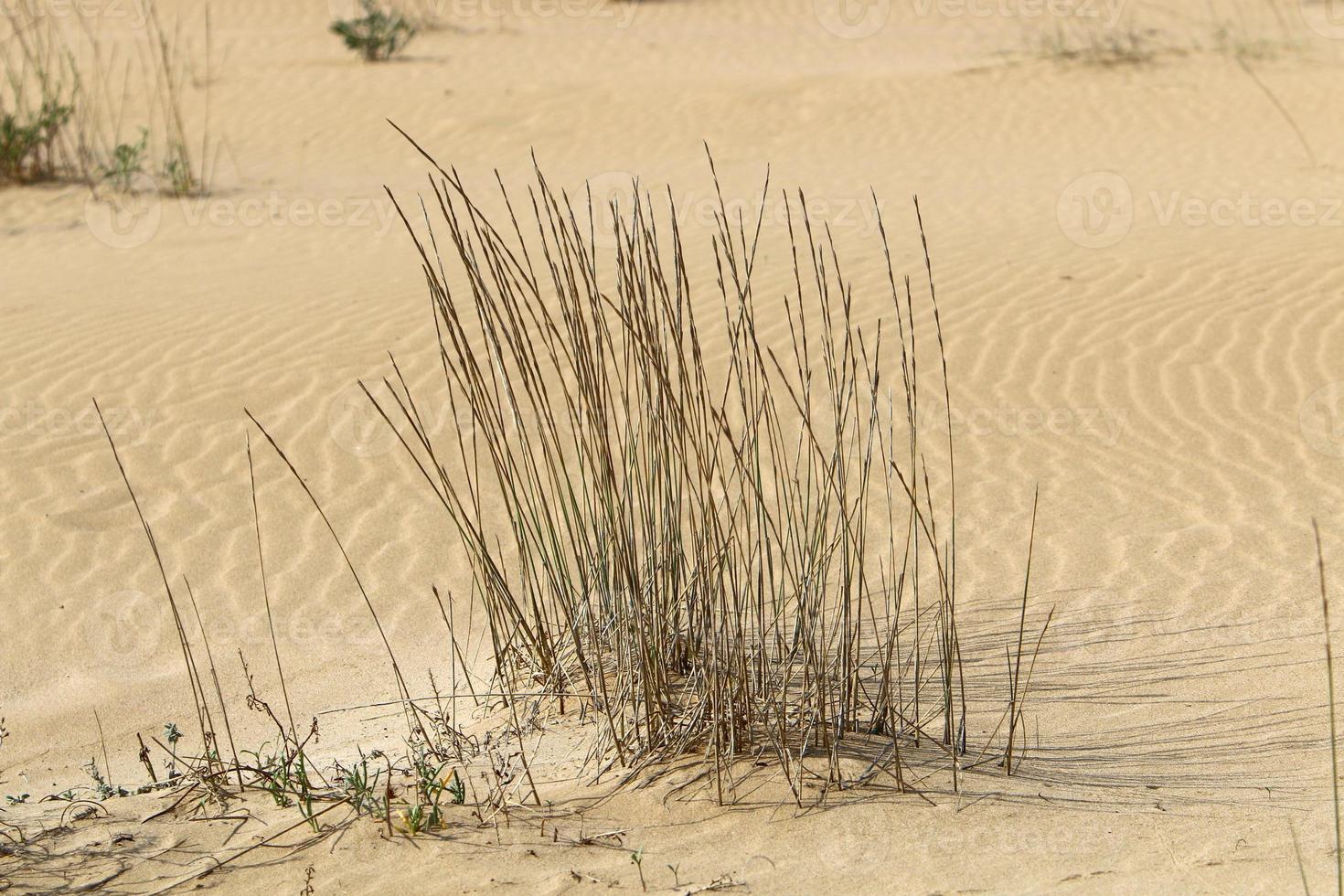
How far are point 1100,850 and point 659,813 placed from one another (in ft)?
2.68

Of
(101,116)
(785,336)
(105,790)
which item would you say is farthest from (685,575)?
(101,116)

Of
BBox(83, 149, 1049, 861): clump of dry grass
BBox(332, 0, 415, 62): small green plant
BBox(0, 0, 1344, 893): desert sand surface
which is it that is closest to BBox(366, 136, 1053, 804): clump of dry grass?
BBox(83, 149, 1049, 861): clump of dry grass

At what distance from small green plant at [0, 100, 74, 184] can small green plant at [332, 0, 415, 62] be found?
4.31 m

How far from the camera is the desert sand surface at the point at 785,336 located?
2.44 m

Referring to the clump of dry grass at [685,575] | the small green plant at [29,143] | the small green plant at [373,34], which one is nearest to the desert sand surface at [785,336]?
the clump of dry grass at [685,575]

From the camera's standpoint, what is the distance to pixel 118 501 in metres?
5.01

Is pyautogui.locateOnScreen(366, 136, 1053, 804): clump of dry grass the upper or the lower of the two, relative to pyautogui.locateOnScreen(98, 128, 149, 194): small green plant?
lower

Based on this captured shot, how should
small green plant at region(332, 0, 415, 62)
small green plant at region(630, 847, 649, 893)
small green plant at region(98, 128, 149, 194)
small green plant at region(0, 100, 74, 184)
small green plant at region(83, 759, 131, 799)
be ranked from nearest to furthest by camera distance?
small green plant at region(630, 847, 649, 893), small green plant at region(83, 759, 131, 799), small green plant at region(98, 128, 149, 194), small green plant at region(0, 100, 74, 184), small green plant at region(332, 0, 415, 62)

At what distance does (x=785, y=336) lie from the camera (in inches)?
260

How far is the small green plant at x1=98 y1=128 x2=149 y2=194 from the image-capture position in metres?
10.6

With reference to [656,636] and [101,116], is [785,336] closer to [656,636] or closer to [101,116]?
[656,636]

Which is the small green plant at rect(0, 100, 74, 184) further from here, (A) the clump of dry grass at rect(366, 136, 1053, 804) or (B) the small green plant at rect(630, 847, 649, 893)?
(B) the small green plant at rect(630, 847, 649, 893)

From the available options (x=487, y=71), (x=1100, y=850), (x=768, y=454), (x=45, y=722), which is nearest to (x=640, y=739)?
(x=1100, y=850)

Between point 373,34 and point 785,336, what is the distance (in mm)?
10234
